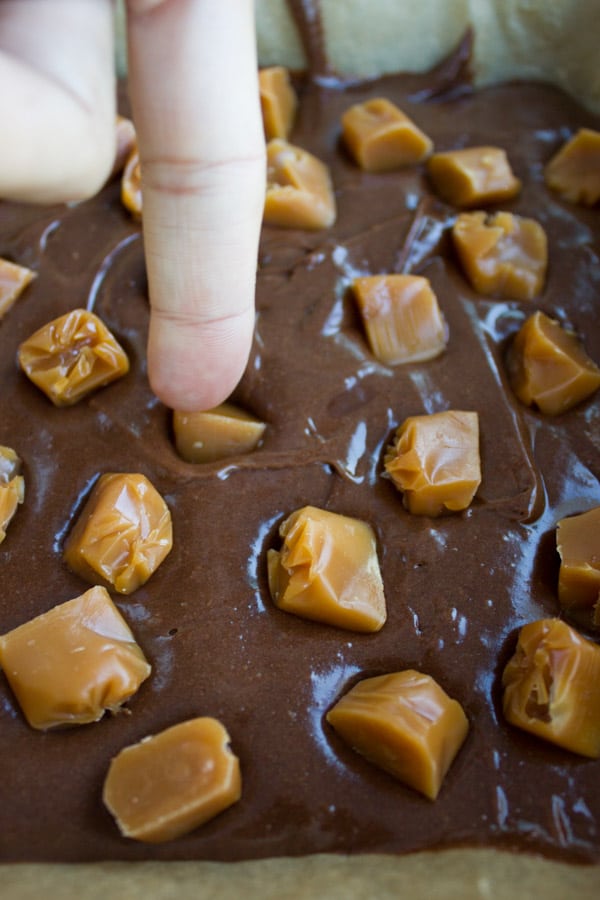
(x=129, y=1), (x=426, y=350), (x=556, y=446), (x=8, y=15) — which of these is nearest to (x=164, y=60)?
(x=129, y=1)

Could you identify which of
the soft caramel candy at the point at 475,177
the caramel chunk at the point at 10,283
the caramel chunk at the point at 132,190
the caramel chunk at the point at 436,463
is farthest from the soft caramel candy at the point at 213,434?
the soft caramel candy at the point at 475,177

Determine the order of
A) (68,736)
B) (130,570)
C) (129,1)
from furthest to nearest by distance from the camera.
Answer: (130,570) < (68,736) < (129,1)

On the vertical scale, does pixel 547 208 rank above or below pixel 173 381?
below

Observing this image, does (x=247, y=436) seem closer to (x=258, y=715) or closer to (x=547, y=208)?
(x=258, y=715)

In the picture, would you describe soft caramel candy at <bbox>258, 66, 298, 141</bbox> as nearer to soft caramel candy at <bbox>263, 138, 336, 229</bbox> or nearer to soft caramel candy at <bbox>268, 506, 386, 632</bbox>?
soft caramel candy at <bbox>263, 138, 336, 229</bbox>

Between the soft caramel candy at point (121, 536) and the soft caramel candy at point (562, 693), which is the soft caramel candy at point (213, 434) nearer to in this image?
the soft caramel candy at point (121, 536)

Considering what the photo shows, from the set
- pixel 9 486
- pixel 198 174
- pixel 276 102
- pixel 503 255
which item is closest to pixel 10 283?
pixel 9 486
